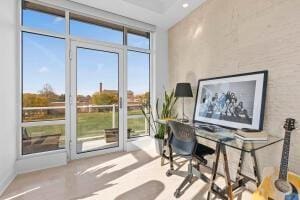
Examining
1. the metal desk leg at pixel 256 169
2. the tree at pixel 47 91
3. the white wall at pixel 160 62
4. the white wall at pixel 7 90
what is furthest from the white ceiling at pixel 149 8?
the metal desk leg at pixel 256 169

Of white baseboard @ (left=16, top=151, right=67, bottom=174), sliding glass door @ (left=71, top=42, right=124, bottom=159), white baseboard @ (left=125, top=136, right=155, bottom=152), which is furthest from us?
white baseboard @ (left=125, top=136, right=155, bottom=152)

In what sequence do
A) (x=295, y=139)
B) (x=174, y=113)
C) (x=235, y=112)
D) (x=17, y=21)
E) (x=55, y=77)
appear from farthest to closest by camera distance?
1. (x=174, y=113)
2. (x=55, y=77)
3. (x=17, y=21)
4. (x=235, y=112)
5. (x=295, y=139)

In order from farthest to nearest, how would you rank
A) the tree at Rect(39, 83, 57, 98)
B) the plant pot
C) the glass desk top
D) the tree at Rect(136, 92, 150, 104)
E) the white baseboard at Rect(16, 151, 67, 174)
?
the tree at Rect(136, 92, 150, 104) → the plant pot → the tree at Rect(39, 83, 57, 98) → the white baseboard at Rect(16, 151, 67, 174) → the glass desk top

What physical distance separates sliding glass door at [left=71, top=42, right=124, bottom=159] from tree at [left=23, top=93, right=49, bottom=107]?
45 centimetres

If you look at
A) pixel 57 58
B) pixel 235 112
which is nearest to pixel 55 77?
pixel 57 58

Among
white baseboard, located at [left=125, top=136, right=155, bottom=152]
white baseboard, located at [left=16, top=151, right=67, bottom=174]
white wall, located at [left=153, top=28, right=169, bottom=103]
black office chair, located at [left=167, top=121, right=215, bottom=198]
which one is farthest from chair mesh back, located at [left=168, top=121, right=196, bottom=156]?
white baseboard, located at [left=16, top=151, right=67, bottom=174]

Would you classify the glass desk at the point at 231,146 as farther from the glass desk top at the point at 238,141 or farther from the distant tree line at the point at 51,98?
the distant tree line at the point at 51,98

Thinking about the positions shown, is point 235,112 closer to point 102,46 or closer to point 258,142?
point 258,142

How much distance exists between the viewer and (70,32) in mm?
3082

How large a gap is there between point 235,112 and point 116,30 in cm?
284

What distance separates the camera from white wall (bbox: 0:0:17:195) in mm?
2191

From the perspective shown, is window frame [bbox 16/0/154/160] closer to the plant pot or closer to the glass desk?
the plant pot

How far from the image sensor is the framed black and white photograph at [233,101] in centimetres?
203

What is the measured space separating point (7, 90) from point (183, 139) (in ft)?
8.36
